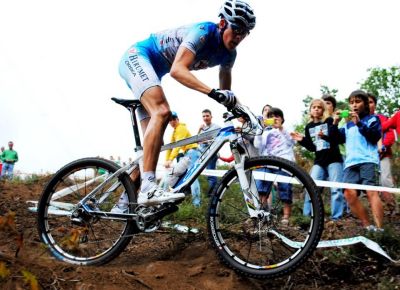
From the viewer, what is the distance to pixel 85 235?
5223 millimetres

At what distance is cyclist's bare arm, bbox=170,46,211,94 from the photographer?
449 cm

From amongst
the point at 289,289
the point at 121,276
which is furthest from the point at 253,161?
the point at 121,276

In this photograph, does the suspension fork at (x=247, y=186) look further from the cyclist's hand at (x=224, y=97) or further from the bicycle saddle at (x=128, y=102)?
the bicycle saddle at (x=128, y=102)

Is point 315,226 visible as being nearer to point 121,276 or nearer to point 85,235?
point 121,276

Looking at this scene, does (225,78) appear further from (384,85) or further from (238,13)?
(384,85)

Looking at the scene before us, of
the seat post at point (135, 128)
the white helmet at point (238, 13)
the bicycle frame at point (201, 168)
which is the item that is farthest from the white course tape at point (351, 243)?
the white helmet at point (238, 13)

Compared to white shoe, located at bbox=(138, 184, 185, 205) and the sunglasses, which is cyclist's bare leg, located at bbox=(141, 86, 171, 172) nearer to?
white shoe, located at bbox=(138, 184, 185, 205)

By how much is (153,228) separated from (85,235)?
2.89 feet

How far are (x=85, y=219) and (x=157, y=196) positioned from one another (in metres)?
0.98

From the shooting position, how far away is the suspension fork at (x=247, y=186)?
4.34 meters

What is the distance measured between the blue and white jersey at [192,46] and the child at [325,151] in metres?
2.64

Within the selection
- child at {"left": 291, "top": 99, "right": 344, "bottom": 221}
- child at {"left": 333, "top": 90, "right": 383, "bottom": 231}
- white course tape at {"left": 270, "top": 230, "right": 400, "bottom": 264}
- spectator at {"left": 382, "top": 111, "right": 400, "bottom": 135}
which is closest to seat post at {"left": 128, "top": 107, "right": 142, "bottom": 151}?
white course tape at {"left": 270, "top": 230, "right": 400, "bottom": 264}

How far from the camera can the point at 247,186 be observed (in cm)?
440

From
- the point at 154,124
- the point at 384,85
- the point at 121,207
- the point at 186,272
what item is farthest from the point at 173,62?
the point at 384,85
